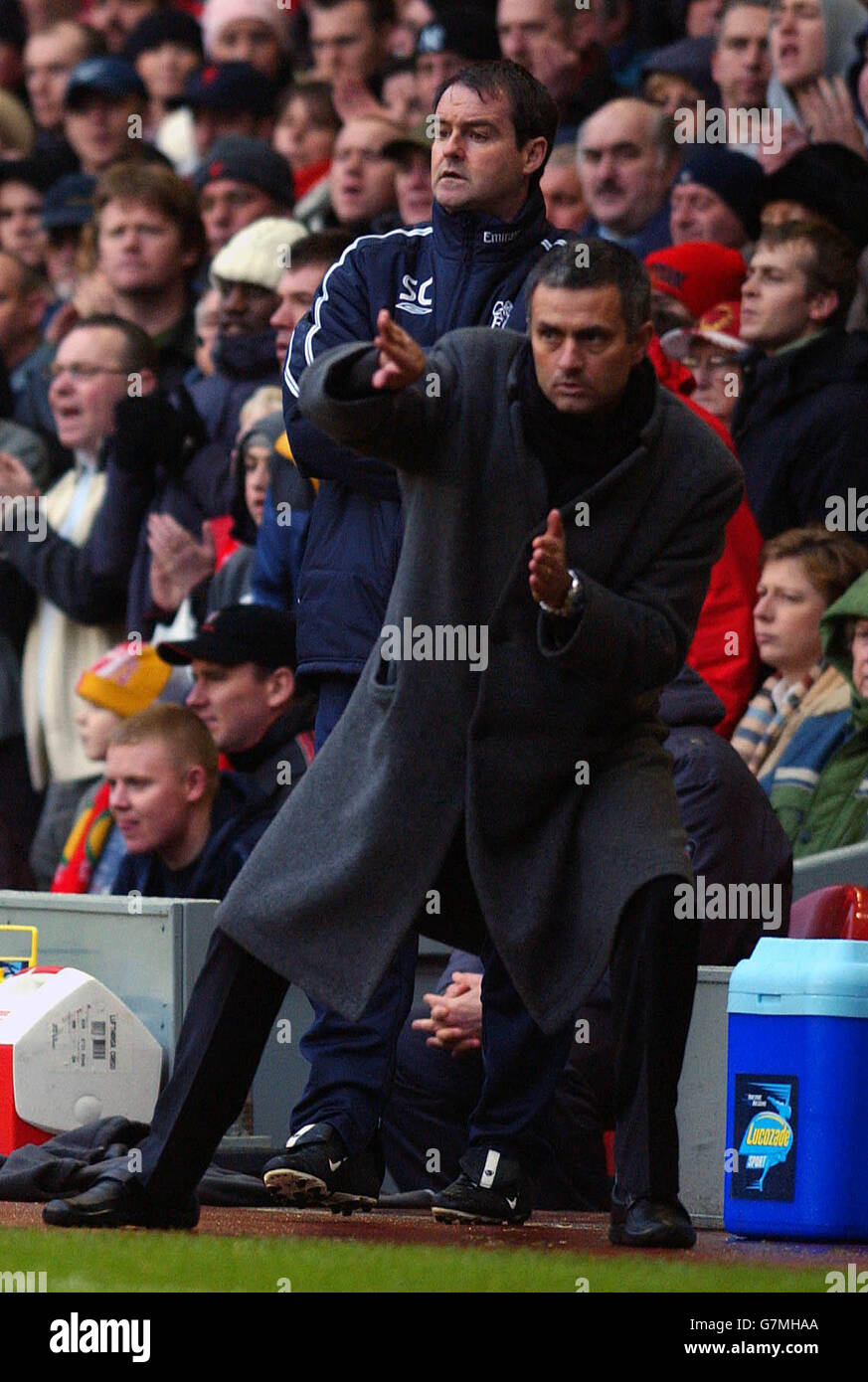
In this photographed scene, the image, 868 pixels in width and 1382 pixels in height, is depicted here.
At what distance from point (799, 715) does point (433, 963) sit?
4.88 feet

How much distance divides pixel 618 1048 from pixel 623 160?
5.82m

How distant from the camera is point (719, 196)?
1023 centimetres

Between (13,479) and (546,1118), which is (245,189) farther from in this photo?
(546,1118)

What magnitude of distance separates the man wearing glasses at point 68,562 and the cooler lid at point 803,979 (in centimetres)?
497

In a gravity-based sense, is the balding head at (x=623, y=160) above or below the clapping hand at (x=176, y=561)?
above

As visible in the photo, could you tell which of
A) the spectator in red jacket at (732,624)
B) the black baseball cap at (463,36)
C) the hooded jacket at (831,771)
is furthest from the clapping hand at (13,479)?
the hooded jacket at (831,771)

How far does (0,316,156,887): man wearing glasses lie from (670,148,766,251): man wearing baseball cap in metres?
2.19

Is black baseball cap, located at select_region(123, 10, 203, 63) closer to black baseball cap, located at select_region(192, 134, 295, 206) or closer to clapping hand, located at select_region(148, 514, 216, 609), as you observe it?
black baseball cap, located at select_region(192, 134, 295, 206)

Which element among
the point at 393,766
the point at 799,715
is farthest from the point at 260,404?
the point at 393,766

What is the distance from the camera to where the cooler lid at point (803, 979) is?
5.93m

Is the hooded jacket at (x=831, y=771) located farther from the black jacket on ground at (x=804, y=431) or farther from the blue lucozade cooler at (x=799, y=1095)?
the blue lucozade cooler at (x=799, y=1095)

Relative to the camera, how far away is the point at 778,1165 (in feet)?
19.4

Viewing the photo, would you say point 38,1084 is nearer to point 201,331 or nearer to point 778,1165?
point 778,1165

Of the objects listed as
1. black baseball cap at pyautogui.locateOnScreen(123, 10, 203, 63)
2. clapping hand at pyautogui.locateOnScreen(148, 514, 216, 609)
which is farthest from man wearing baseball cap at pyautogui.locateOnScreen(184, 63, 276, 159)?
clapping hand at pyautogui.locateOnScreen(148, 514, 216, 609)
